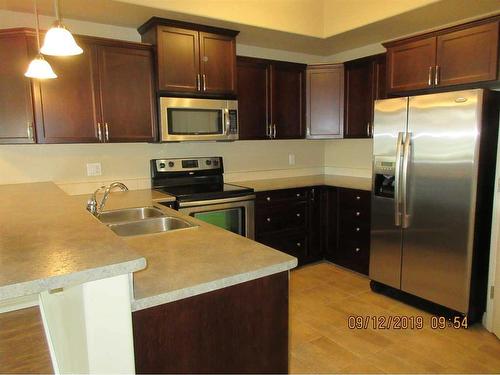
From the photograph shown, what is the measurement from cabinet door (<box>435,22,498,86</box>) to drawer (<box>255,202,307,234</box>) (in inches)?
66.5

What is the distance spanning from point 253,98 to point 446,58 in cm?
171

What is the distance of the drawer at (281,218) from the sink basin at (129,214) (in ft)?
3.97

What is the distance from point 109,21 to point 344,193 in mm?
2648

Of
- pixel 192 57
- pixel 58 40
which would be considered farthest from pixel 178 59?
pixel 58 40

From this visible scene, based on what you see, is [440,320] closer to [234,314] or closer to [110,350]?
[234,314]

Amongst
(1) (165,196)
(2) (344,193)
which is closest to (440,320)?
(2) (344,193)

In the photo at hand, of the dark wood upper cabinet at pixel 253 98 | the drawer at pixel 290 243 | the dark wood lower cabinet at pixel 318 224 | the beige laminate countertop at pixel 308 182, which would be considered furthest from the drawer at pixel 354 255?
the dark wood upper cabinet at pixel 253 98

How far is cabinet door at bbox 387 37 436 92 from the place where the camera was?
111 inches

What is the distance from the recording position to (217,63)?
324 cm

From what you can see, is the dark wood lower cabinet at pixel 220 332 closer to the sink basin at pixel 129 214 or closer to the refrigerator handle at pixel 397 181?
the sink basin at pixel 129 214

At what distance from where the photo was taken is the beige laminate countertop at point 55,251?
2.74ft

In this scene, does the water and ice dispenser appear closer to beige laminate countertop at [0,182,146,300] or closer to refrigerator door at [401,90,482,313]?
refrigerator door at [401,90,482,313]

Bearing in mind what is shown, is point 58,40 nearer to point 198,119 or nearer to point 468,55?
point 198,119

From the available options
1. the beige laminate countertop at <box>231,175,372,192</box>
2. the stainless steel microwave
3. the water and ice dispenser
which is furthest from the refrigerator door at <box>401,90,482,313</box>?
the stainless steel microwave
